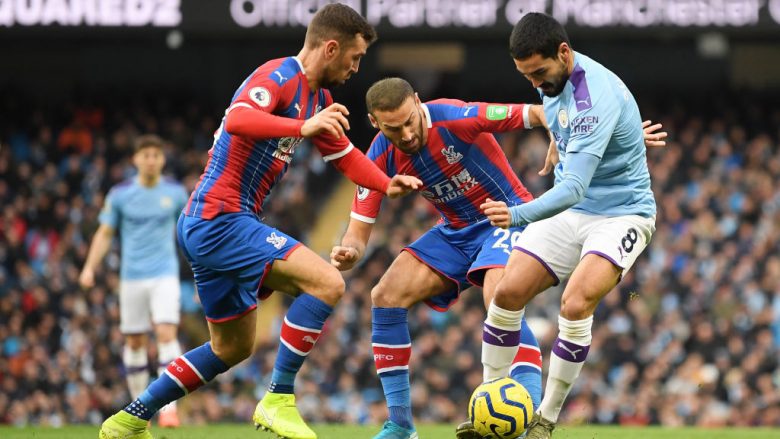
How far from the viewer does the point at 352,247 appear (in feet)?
24.2

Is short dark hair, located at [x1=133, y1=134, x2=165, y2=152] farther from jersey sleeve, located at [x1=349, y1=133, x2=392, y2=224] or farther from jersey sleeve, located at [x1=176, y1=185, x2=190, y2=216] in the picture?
jersey sleeve, located at [x1=349, y1=133, x2=392, y2=224]

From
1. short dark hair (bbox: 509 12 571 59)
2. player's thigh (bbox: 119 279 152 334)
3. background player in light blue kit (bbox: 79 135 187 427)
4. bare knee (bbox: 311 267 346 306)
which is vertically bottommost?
player's thigh (bbox: 119 279 152 334)

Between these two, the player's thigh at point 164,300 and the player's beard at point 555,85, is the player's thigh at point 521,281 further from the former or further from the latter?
the player's thigh at point 164,300

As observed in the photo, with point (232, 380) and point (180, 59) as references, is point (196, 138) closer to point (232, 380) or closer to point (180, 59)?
point (180, 59)

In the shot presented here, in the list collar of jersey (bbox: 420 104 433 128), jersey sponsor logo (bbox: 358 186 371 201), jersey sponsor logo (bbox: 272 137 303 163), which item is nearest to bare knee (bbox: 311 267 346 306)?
jersey sponsor logo (bbox: 272 137 303 163)

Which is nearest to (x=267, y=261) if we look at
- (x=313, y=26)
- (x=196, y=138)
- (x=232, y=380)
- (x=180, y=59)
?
(x=313, y=26)

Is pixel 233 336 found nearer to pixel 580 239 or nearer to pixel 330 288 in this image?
pixel 330 288

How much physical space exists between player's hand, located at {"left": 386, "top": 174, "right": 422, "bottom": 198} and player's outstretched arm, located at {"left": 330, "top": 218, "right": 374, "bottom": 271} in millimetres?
830

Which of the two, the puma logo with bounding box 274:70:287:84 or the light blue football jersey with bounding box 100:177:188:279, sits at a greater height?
the puma logo with bounding box 274:70:287:84

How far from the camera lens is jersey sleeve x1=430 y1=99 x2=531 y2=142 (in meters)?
7.39

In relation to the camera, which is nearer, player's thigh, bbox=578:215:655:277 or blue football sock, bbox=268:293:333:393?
blue football sock, bbox=268:293:333:393

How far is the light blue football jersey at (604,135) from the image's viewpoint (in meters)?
6.61

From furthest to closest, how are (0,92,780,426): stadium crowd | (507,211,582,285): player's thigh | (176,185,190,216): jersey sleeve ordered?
(0,92,780,426): stadium crowd < (176,185,190,216): jersey sleeve < (507,211,582,285): player's thigh

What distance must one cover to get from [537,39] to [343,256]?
5.83ft
